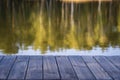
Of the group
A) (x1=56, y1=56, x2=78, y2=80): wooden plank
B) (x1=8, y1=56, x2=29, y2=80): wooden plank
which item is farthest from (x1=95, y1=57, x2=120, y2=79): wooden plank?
(x1=8, y1=56, x2=29, y2=80): wooden plank

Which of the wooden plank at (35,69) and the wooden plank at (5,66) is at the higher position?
the wooden plank at (5,66)

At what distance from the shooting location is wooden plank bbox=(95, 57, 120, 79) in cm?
497

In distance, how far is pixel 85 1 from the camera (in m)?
52.1

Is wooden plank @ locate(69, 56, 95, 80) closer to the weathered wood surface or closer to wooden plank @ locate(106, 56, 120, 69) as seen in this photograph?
the weathered wood surface

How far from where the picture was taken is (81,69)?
527 centimetres

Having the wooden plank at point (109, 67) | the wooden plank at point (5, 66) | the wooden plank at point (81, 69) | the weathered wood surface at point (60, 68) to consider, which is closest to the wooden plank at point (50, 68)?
the weathered wood surface at point (60, 68)

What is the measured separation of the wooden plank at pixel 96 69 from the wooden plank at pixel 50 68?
0.49 meters

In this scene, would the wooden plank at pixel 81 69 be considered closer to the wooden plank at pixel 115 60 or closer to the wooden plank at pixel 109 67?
the wooden plank at pixel 109 67

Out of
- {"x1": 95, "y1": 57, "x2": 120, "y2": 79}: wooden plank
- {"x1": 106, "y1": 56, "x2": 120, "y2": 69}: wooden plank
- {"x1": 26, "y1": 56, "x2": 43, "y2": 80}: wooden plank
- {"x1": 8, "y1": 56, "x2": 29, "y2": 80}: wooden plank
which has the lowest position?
{"x1": 106, "y1": 56, "x2": 120, "y2": 69}: wooden plank

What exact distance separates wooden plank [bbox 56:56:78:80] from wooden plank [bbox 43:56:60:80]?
0.07 meters

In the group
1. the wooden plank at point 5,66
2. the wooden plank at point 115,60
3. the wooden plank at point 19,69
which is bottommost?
the wooden plank at point 115,60

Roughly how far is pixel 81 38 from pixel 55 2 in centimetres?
→ 2970

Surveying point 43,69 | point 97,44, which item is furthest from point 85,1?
point 43,69

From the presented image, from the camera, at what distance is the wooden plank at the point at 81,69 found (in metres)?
4.79
